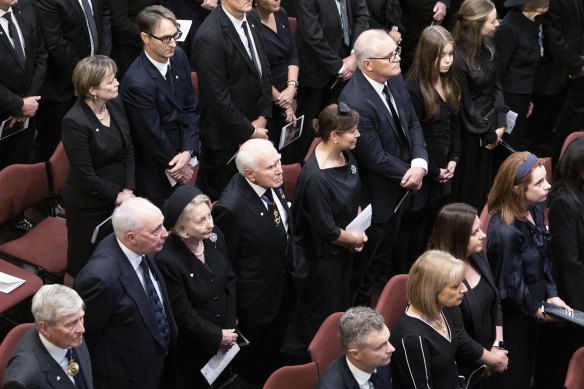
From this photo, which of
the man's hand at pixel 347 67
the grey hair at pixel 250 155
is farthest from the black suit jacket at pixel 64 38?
the grey hair at pixel 250 155

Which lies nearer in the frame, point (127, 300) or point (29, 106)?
point (127, 300)

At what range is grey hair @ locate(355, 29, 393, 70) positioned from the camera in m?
5.53

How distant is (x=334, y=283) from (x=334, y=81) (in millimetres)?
2219

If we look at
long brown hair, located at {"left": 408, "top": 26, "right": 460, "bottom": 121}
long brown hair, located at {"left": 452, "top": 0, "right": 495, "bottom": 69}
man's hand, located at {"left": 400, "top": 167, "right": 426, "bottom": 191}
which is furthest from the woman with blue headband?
long brown hair, located at {"left": 452, "top": 0, "right": 495, "bottom": 69}

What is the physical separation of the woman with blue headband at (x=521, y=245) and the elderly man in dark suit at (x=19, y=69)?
3045 millimetres

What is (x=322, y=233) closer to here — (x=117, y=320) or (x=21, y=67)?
(x=117, y=320)

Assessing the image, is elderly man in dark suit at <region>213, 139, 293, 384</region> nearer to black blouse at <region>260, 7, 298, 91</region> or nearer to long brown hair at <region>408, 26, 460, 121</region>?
long brown hair at <region>408, 26, 460, 121</region>

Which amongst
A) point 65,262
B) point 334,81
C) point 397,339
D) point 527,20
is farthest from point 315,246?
point 527,20

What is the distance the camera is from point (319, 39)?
267 inches

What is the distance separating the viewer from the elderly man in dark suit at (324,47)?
22.2ft

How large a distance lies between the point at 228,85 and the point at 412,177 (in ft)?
4.38

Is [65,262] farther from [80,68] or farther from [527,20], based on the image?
[527,20]

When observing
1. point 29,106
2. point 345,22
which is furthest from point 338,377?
point 345,22

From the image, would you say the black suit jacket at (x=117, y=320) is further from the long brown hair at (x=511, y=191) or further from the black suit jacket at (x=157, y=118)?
the long brown hair at (x=511, y=191)
